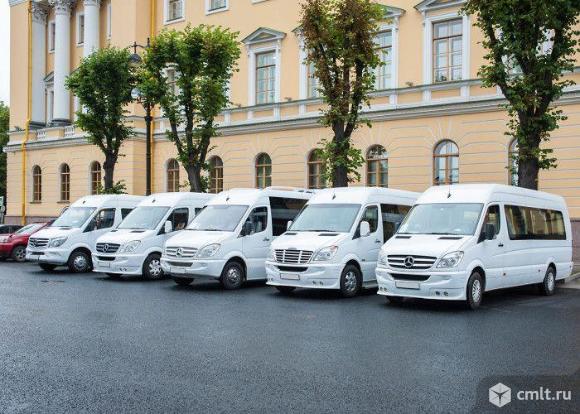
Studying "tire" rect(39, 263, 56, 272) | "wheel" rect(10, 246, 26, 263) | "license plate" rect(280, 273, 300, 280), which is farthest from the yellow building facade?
"tire" rect(39, 263, 56, 272)

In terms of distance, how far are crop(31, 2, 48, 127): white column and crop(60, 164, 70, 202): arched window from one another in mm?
4315

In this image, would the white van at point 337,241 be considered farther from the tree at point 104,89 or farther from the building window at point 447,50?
the tree at point 104,89

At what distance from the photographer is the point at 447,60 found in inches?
1027

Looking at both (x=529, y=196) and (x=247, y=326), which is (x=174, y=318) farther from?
(x=529, y=196)

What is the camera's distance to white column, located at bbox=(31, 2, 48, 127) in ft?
140

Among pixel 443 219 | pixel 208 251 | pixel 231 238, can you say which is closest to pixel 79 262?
pixel 208 251

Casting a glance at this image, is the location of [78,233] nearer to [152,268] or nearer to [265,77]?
[152,268]

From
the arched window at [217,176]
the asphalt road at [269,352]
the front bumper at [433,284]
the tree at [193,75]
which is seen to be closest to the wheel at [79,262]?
the asphalt road at [269,352]

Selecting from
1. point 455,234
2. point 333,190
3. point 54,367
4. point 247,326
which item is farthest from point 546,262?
point 54,367

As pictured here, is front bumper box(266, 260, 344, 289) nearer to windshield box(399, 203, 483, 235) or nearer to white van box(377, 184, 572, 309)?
white van box(377, 184, 572, 309)

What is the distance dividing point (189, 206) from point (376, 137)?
1025 cm

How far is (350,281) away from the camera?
15039 millimetres

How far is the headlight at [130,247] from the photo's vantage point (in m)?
18.6

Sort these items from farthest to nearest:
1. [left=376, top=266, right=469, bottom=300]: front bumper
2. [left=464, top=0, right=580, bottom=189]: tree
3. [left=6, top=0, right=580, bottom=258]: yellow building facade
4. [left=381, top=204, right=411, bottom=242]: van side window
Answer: [left=6, top=0, right=580, bottom=258]: yellow building facade < [left=464, top=0, right=580, bottom=189]: tree < [left=381, top=204, right=411, bottom=242]: van side window < [left=376, top=266, right=469, bottom=300]: front bumper
